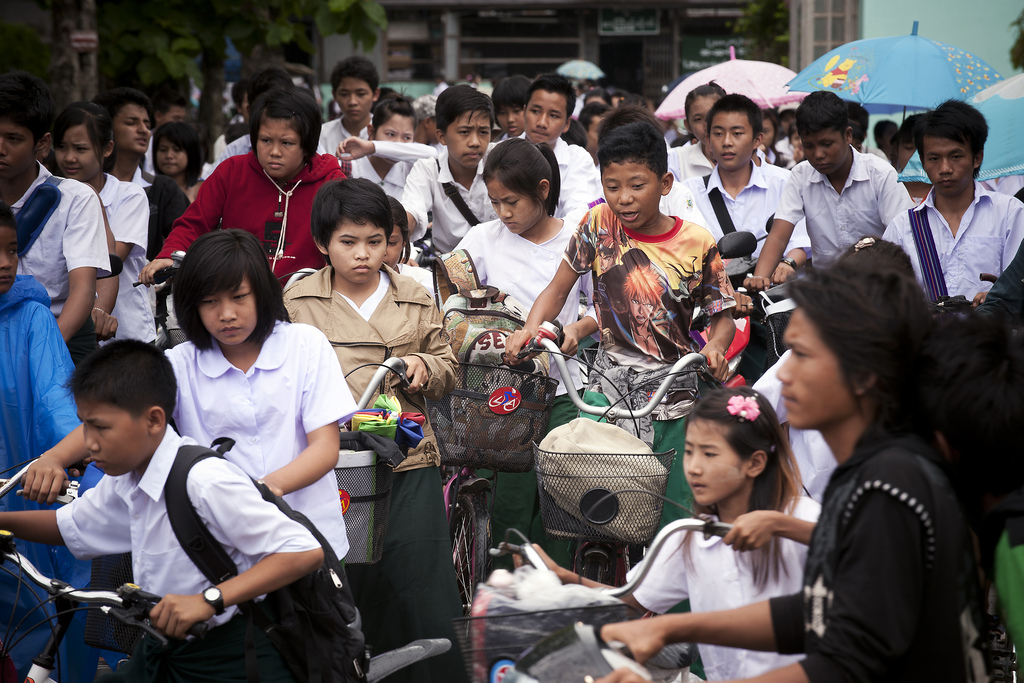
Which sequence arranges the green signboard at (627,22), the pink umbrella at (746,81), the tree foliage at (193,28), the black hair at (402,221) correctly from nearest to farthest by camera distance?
1. the black hair at (402,221)
2. the pink umbrella at (746,81)
3. the tree foliage at (193,28)
4. the green signboard at (627,22)

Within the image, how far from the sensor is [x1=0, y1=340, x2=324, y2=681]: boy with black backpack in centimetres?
247

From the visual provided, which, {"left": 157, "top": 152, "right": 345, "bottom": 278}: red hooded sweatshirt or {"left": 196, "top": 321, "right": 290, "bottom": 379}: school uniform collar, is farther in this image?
{"left": 157, "top": 152, "right": 345, "bottom": 278}: red hooded sweatshirt

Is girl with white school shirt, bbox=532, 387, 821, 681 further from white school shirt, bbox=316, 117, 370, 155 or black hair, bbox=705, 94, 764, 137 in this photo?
white school shirt, bbox=316, 117, 370, 155

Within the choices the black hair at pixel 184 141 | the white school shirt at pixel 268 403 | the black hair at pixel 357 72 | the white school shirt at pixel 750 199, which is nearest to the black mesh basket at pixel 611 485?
the white school shirt at pixel 268 403

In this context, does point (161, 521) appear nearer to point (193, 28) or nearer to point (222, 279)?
point (222, 279)

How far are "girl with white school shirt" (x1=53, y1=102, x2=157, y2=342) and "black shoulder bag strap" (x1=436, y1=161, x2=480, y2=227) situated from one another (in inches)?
71.7

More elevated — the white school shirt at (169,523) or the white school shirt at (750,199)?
the white school shirt at (750,199)

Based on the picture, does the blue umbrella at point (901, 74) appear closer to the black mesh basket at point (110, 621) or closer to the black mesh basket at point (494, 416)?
the black mesh basket at point (494, 416)

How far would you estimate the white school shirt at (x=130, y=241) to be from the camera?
5715 millimetres

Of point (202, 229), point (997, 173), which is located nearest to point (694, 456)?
point (202, 229)

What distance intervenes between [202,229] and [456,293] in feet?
4.91

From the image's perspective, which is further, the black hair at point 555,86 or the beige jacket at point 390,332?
the black hair at point 555,86

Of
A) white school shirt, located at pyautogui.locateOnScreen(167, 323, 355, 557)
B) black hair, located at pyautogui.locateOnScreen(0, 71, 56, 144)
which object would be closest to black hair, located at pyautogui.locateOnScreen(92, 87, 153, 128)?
→ black hair, located at pyautogui.locateOnScreen(0, 71, 56, 144)

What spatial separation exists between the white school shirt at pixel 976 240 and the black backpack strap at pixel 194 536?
392 centimetres
